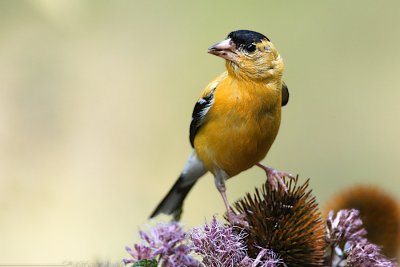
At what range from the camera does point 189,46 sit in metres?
7.14

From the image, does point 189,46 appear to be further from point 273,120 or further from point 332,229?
point 332,229

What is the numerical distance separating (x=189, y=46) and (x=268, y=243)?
5004mm

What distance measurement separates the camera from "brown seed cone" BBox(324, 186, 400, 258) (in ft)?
10.7

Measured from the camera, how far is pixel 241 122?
2.90 m

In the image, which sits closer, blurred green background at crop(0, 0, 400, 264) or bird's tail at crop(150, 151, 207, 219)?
bird's tail at crop(150, 151, 207, 219)

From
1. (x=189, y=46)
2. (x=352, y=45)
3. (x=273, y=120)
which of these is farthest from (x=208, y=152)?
(x=352, y=45)

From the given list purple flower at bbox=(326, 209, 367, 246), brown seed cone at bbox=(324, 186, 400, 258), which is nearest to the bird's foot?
purple flower at bbox=(326, 209, 367, 246)

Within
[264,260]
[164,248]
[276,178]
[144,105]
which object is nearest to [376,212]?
[276,178]

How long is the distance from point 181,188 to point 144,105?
3.51 m

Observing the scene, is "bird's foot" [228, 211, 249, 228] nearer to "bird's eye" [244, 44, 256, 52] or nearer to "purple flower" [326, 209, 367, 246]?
"purple flower" [326, 209, 367, 246]

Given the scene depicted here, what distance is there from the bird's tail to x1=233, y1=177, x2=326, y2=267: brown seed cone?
82cm

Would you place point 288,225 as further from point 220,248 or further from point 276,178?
point 220,248

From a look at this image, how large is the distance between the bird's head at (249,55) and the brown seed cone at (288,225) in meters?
0.60

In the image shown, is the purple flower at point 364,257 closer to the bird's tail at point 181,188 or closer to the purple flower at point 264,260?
the purple flower at point 264,260
